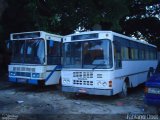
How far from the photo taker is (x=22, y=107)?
10492mm

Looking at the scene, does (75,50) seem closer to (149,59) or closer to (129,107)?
(129,107)

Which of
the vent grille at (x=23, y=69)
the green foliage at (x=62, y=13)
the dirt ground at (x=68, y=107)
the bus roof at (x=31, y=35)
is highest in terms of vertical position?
the green foliage at (x=62, y=13)

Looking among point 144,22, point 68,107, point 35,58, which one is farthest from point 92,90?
point 144,22

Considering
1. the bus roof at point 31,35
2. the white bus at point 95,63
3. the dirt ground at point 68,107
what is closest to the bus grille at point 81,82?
the white bus at point 95,63

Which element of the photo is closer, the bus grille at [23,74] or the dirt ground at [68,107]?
the dirt ground at [68,107]

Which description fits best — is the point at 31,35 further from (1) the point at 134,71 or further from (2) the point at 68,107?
(1) the point at 134,71

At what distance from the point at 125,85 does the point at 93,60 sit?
270 cm

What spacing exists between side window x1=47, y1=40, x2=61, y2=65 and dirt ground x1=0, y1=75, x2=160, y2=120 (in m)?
1.83

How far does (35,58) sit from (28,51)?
1.93ft

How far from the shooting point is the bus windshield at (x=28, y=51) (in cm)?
1391

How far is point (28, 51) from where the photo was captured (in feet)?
46.6

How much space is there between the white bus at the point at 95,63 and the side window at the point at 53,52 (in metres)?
1.93

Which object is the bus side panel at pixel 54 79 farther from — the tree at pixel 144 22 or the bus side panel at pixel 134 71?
the tree at pixel 144 22

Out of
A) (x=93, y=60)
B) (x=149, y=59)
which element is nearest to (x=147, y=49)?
(x=149, y=59)
